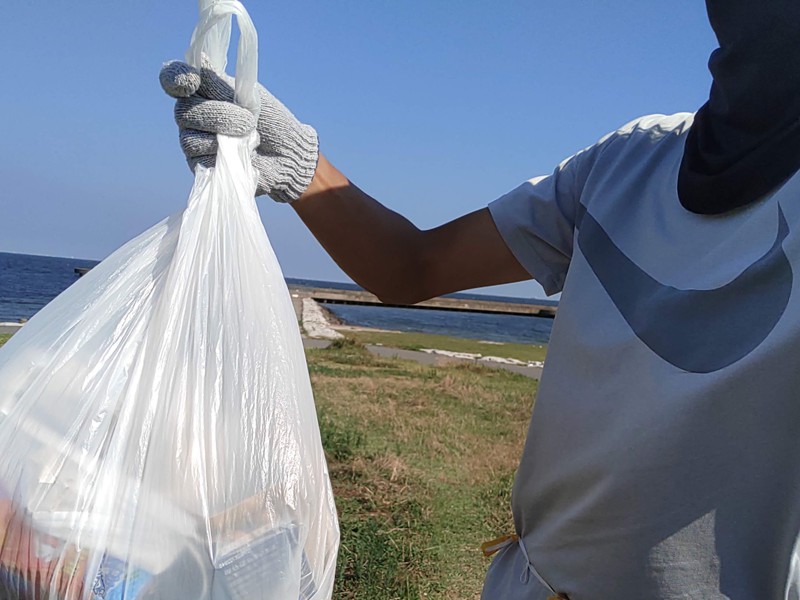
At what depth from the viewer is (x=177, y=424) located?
3.20ft

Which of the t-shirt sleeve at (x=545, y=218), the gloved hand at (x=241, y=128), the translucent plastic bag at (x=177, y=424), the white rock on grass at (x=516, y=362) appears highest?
the gloved hand at (x=241, y=128)

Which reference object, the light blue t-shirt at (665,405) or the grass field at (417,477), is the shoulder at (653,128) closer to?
the light blue t-shirt at (665,405)

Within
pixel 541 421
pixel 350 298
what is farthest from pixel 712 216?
pixel 350 298

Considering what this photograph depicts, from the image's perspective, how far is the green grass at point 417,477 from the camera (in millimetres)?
2666

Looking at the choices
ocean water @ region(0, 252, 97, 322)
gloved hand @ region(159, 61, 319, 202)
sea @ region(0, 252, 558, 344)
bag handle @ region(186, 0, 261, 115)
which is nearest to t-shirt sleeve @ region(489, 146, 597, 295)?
gloved hand @ region(159, 61, 319, 202)

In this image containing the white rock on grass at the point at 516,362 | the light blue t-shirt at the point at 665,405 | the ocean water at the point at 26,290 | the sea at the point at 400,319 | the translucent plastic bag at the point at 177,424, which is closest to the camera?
the light blue t-shirt at the point at 665,405

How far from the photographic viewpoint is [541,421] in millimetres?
1000

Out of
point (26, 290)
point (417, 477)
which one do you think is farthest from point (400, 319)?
point (417, 477)

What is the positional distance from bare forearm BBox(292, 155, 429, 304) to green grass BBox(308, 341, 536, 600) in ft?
5.05

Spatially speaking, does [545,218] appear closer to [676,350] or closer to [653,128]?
[653,128]

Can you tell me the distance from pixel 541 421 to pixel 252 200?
0.60 m

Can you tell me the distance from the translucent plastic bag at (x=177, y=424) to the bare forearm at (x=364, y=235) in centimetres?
21

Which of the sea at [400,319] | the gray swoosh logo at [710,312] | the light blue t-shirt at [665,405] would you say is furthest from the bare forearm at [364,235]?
the sea at [400,319]

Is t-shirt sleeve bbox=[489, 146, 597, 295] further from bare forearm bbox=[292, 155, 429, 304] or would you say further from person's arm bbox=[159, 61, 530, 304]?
bare forearm bbox=[292, 155, 429, 304]
